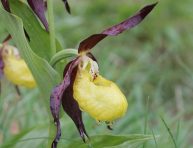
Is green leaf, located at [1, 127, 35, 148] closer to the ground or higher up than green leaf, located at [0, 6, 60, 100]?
closer to the ground

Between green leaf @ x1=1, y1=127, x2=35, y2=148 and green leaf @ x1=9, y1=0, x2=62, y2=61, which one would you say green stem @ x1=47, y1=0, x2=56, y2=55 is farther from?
green leaf @ x1=1, y1=127, x2=35, y2=148

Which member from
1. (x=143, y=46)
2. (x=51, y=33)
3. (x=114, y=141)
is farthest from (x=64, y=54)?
(x=143, y=46)

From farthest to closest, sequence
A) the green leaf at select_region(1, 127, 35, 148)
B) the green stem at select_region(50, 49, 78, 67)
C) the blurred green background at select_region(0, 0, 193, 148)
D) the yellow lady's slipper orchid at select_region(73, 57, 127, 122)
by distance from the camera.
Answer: the blurred green background at select_region(0, 0, 193, 148)
the green leaf at select_region(1, 127, 35, 148)
the green stem at select_region(50, 49, 78, 67)
the yellow lady's slipper orchid at select_region(73, 57, 127, 122)

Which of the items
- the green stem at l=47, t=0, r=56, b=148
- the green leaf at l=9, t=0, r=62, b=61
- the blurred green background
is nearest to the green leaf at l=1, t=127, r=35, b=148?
the green stem at l=47, t=0, r=56, b=148

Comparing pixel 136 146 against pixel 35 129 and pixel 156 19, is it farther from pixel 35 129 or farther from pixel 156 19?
pixel 156 19

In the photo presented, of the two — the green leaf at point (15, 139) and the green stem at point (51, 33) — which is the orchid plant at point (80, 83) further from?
the green leaf at point (15, 139)

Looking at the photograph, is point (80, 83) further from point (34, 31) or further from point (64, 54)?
point (34, 31)

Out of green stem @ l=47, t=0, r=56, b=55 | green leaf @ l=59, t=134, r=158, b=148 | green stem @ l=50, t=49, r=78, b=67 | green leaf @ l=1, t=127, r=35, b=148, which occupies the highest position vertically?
green stem @ l=47, t=0, r=56, b=55
